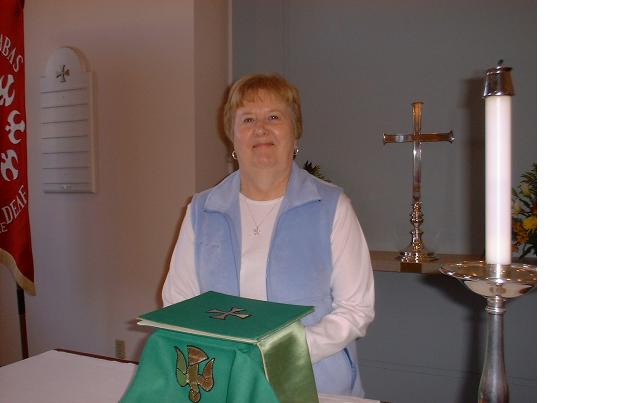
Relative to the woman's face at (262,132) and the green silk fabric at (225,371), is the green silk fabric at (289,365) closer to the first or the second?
the green silk fabric at (225,371)

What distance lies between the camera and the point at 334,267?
1539 mm

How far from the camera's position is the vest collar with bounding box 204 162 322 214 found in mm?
1575

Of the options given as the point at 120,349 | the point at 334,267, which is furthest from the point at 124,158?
the point at 334,267

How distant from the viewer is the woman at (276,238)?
150cm

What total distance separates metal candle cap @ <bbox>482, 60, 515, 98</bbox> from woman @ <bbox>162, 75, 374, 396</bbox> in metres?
0.94

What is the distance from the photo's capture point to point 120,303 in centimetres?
300

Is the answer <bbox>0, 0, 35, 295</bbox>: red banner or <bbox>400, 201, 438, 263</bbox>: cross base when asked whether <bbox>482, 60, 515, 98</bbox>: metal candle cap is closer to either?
<bbox>400, 201, 438, 263</bbox>: cross base

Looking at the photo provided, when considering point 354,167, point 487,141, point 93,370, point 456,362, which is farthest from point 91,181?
point 487,141

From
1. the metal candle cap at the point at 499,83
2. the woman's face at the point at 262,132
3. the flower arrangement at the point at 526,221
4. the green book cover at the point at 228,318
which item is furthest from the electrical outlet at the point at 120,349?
the metal candle cap at the point at 499,83

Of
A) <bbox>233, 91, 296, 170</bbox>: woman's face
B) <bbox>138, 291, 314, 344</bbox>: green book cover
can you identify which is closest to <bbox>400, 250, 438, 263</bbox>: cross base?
<bbox>233, 91, 296, 170</bbox>: woman's face
